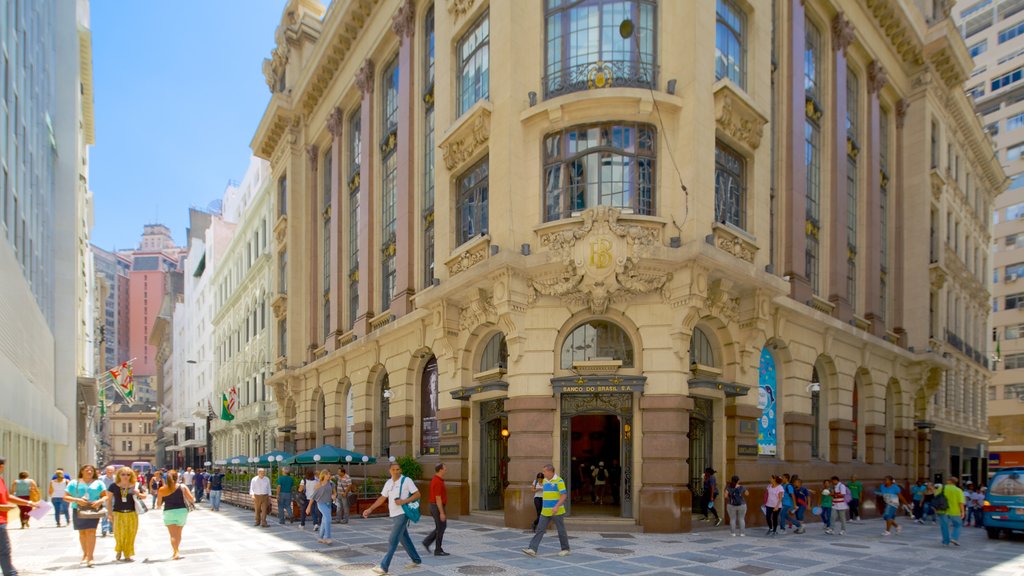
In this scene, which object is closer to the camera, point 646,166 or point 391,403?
point 646,166

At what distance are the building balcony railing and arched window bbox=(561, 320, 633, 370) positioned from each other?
646 cm

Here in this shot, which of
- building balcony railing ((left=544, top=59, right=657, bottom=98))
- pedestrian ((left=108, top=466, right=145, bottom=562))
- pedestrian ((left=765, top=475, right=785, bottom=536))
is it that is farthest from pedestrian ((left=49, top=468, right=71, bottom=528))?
pedestrian ((left=765, top=475, right=785, bottom=536))

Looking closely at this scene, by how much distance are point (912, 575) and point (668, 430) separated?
6.73m

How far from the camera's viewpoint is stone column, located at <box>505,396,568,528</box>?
2073 centimetres

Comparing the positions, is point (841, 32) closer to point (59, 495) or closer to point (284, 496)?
point (284, 496)

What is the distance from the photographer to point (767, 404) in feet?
82.0

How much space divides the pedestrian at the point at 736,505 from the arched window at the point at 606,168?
7.47 metres

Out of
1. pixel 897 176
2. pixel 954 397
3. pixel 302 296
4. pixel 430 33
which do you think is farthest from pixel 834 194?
pixel 302 296

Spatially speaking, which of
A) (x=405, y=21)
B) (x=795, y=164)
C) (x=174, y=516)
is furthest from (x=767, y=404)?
(x=405, y=21)

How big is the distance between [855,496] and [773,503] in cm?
745

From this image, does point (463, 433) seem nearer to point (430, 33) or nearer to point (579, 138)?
point (579, 138)

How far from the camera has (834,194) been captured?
95.5ft

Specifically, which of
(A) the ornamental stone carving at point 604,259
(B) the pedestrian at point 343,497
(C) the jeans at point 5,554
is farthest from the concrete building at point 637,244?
(C) the jeans at point 5,554

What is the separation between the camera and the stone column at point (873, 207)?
3209 cm
